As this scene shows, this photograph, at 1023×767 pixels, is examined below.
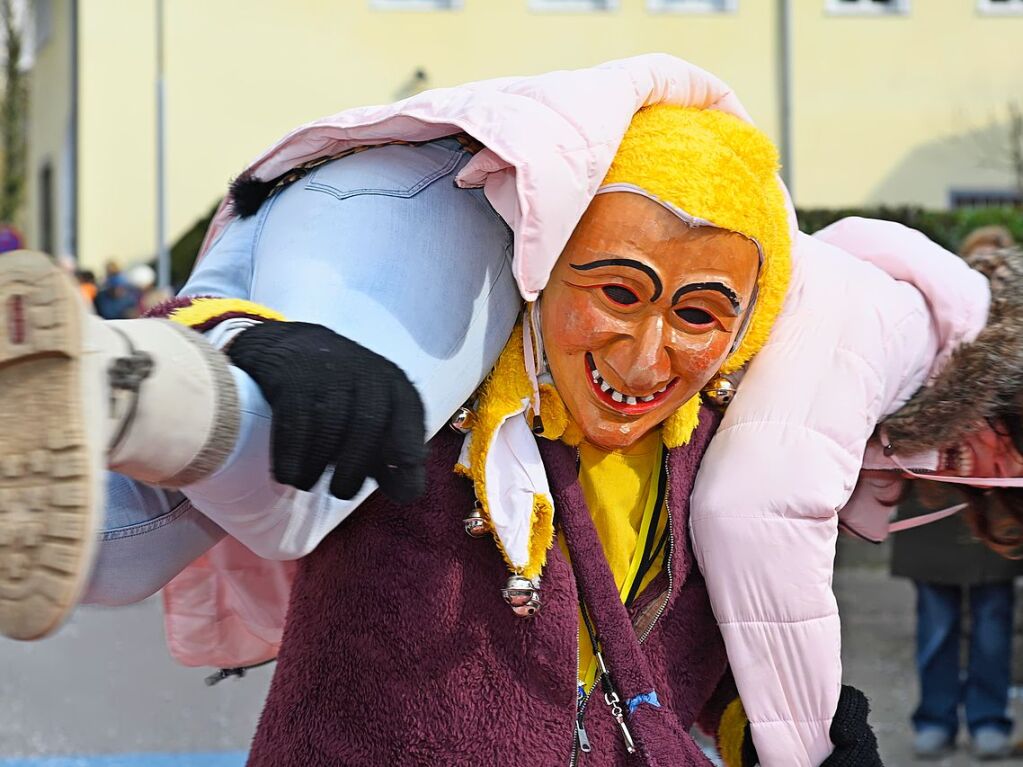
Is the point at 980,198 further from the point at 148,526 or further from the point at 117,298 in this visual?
the point at 148,526

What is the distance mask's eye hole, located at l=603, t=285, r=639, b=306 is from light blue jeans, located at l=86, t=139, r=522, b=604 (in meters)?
0.12

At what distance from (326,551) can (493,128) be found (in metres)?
0.61

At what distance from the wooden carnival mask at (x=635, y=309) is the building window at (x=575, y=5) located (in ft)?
37.4

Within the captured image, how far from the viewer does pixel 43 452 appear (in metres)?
1.26

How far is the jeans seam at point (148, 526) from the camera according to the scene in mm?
1794

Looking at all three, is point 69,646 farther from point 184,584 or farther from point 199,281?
point 199,281

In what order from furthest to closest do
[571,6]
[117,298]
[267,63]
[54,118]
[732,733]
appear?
1. [54,118]
2. [571,6]
3. [267,63]
4. [117,298]
5. [732,733]

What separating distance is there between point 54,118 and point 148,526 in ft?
47.0

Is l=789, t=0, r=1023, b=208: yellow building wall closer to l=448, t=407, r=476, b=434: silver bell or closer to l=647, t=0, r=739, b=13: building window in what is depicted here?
l=647, t=0, r=739, b=13: building window

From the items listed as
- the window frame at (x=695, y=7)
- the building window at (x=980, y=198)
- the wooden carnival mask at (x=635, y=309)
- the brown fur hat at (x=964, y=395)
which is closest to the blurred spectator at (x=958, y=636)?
the brown fur hat at (x=964, y=395)

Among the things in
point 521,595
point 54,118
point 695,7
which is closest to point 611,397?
point 521,595

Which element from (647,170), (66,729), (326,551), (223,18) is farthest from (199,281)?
(223,18)

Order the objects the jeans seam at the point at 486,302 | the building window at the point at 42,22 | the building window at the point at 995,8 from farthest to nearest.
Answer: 1. the building window at the point at 42,22
2. the building window at the point at 995,8
3. the jeans seam at the point at 486,302

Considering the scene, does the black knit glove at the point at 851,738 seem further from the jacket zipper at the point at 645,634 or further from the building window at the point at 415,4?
the building window at the point at 415,4
